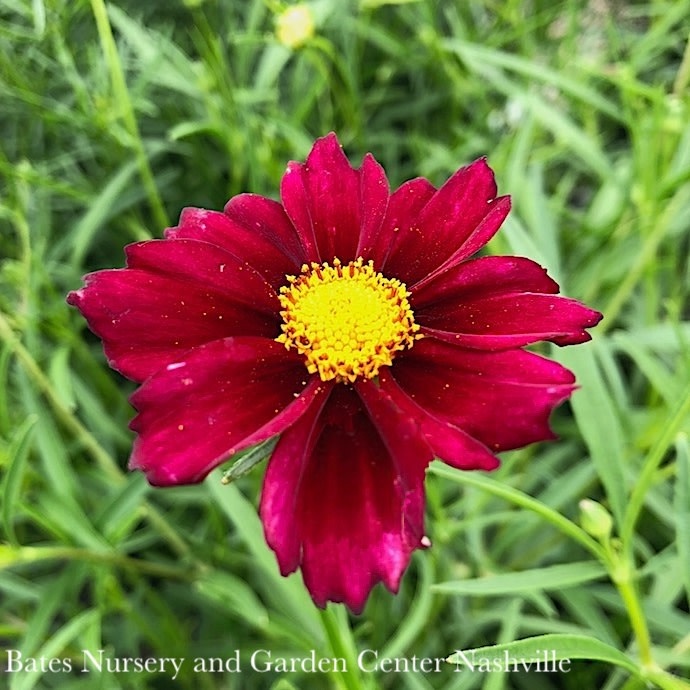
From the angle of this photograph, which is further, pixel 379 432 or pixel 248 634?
pixel 248 634

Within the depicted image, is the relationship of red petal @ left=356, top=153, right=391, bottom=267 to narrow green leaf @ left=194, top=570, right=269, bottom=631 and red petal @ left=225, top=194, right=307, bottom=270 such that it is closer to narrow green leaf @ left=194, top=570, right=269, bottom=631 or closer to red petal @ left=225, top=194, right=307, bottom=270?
red petal @ left=225, top=194, right=307, bottom=270

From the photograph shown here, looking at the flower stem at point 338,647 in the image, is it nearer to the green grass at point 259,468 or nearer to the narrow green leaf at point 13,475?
the green grass at point 259,468

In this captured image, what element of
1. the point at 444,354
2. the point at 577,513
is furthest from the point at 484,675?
the point at 444,354

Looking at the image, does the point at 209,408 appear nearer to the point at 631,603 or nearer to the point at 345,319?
the point at 345,319

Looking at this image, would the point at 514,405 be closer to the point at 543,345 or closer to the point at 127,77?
the point at 543,345

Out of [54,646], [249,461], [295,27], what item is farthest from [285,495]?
[295,27]

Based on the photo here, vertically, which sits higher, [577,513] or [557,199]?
[557,199]
